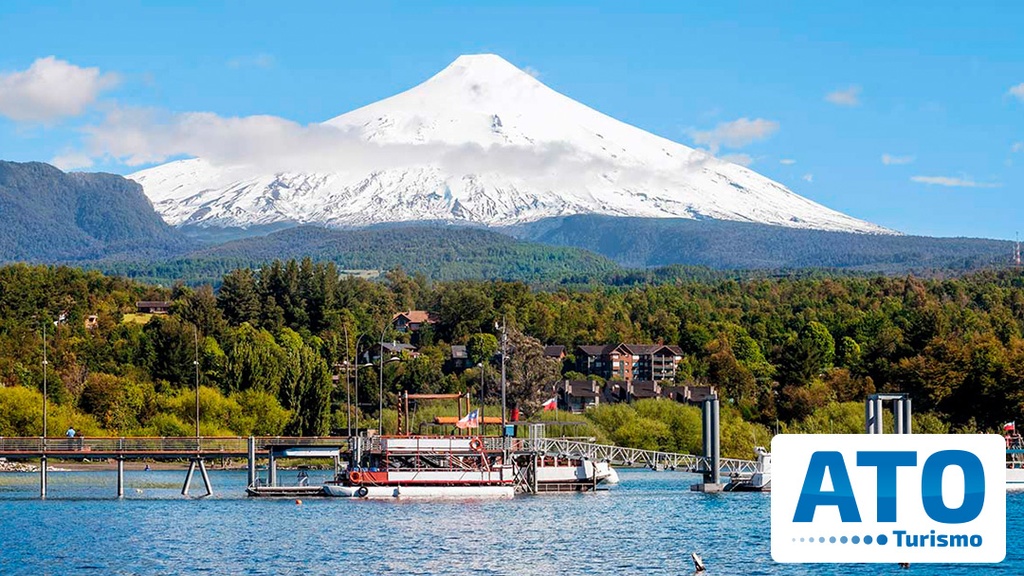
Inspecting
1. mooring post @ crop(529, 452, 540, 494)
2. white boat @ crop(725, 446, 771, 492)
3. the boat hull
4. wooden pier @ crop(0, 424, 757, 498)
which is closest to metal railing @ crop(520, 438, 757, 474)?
wooden pier @ crop(0, 424, 757, 498)

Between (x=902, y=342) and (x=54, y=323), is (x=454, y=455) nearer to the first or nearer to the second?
(x=902, y=342)

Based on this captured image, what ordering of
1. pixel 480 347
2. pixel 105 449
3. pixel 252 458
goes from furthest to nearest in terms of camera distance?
pixel 480 347
pixel 105 449
pixel 252 458

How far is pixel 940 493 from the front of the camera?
44.5 m

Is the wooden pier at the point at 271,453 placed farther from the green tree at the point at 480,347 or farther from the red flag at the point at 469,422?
the green tree at the point at 480,347

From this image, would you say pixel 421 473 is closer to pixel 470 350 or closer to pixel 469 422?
pixel 469 422

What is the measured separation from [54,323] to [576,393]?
46674mm

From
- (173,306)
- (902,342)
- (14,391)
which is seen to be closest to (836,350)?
(902,342)

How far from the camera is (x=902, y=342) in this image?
451 feet

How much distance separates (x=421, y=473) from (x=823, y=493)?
145 ft

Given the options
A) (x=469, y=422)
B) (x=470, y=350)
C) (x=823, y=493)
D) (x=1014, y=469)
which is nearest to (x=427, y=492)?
(x=469, y=422)

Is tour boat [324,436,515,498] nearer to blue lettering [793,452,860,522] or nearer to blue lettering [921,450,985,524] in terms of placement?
blue lettering [921,450,985,524]

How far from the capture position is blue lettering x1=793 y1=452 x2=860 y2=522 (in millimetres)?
38719

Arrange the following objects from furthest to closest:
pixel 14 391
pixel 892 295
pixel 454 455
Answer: pixel 892 295 < pixel 14 391 < pixel 454 455

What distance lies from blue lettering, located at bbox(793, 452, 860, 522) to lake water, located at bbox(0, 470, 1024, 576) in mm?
9018
